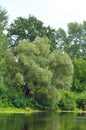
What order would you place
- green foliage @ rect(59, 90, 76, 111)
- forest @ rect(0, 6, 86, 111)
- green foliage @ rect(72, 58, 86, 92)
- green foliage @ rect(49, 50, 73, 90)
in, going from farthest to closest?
green foliage @ rect(72, 58, 86, 92)
green foliage @ rect(59, 90, 76, 111)
green foliage @ rect(49, 50, 73, 90)
forest @ rect(0, 6, 86, 111)

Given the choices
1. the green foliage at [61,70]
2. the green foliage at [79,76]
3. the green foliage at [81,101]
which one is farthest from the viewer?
the green foliage at [79,76]

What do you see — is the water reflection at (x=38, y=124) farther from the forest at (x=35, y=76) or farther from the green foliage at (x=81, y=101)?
the green foliage at (x=81, y=101)

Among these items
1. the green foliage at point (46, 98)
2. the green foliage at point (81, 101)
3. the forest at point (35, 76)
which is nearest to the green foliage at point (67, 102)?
the forest at point (35, 76)

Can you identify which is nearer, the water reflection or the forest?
the water reflection

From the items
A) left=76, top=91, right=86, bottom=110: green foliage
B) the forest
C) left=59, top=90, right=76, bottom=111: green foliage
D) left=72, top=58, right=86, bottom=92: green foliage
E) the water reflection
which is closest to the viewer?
the water reflection

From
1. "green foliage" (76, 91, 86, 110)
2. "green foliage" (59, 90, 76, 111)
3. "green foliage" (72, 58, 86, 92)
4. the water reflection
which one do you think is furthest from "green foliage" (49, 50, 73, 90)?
the water reflection

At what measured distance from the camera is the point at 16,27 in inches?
3925

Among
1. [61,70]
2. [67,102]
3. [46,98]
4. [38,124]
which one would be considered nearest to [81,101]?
[67,102]

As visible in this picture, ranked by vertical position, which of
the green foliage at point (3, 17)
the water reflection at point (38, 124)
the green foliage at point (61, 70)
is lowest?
the water reflection at point (38, 124)

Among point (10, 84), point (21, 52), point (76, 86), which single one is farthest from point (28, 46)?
point (76, 86)

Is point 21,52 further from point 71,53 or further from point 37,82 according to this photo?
point 71,53

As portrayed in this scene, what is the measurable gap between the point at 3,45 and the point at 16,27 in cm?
2897

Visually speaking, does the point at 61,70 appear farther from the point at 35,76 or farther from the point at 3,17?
the point at 3,17

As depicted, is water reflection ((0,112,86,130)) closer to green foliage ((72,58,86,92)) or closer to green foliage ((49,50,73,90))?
green foliage ((49,50,73,90))
